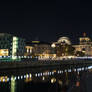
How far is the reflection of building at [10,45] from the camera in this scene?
125 metres

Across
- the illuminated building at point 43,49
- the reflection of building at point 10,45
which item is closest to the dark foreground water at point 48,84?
the reflection of building at point 10,45

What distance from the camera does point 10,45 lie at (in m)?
132

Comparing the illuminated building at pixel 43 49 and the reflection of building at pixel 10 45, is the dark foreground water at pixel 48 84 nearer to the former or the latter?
the reflection of building at pixel 10 45

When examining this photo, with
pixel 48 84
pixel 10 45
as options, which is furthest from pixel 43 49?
pixel 48 84

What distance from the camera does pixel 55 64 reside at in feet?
267

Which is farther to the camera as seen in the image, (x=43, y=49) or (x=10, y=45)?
(x=43, y=49)

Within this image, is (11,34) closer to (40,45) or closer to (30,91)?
(40,45)

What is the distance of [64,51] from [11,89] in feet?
417

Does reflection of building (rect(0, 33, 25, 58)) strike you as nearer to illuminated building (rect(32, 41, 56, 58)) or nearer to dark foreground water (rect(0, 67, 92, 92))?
illuminated building (rect(32, 41, 56, 58))

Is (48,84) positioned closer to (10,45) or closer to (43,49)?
(10,45)

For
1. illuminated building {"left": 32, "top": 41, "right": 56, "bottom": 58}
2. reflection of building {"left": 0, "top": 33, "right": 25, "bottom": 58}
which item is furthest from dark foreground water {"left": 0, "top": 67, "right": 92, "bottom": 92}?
illuminated building {"left": 32, "top": 41, "right": 56, "bottom": 58}

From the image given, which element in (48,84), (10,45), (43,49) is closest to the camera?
(48,84)

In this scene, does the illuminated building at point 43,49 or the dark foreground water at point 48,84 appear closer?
the dark foreground water at point 48,84

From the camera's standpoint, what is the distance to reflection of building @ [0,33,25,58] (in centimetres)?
12539
